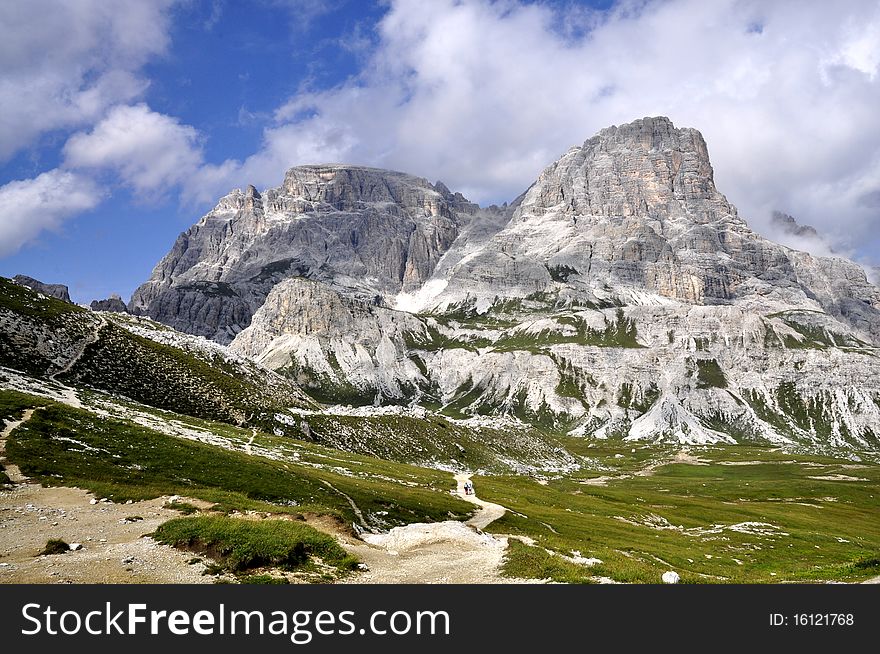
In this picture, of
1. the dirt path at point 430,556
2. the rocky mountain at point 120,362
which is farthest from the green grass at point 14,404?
the dirt path at point 430,556

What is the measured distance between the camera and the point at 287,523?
2753 cm

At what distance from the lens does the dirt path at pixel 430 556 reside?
78.6 ft

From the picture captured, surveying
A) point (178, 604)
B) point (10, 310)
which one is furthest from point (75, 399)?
point (178, 604)

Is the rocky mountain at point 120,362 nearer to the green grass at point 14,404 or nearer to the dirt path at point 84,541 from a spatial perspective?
the green grass at point 14,404

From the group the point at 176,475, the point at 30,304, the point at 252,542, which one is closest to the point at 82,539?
the point at 252,542

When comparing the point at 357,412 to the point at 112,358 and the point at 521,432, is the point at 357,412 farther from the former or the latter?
the point at 521,432

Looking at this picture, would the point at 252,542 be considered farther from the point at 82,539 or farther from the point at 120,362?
the point at 120,362

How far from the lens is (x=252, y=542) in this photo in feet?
77.2

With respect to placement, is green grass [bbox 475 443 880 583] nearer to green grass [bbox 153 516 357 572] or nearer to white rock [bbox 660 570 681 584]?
white rock [bbox 660 570 681 584]

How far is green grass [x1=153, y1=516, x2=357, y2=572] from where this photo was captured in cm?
2281

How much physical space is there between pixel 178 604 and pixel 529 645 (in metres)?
10.3

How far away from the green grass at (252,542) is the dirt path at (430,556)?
6.90 feet

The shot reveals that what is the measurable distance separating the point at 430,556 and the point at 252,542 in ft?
33.7

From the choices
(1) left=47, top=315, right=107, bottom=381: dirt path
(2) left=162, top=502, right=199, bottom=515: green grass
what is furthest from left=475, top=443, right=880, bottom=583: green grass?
(1) left=47, top=315, right=107, bottom=381: dirt path
